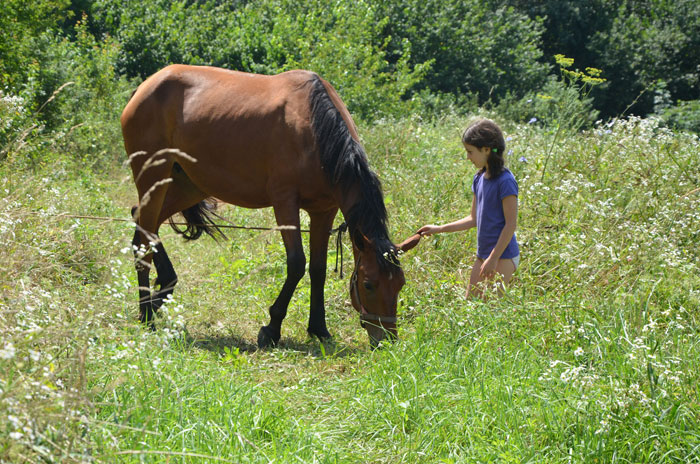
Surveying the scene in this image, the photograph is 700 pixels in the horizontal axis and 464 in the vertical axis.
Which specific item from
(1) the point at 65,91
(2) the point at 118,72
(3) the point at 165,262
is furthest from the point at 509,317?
(2) the point at 118,72

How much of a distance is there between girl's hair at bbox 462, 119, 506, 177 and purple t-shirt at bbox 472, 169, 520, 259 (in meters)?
0.12

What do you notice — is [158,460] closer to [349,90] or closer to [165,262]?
[165,262]

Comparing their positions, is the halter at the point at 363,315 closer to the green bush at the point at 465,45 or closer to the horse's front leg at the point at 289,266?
the horse's front leg at the point at 289,266

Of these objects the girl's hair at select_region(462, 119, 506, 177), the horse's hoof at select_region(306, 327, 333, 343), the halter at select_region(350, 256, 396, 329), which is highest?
the girl's hair at select_region(462, 119, 506, 177)

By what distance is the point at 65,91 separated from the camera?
36.6 ft

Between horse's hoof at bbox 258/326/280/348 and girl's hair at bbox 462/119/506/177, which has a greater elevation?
girl's hair at bbox 462/119/506/177

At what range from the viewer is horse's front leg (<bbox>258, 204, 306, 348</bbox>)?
4.99 metres

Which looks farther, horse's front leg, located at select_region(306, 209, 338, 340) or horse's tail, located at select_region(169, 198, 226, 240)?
horse's tail, located at select_region(169, 198, 226, 240)

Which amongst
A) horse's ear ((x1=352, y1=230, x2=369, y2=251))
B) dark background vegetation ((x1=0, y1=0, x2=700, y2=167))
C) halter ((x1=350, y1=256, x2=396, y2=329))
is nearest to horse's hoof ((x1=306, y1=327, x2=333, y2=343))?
halter ((x1=350, y1=256, x2=396, y2=329))

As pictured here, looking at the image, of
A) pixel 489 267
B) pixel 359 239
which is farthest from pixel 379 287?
pixel 489 267

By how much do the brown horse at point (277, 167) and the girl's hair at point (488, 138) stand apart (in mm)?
740

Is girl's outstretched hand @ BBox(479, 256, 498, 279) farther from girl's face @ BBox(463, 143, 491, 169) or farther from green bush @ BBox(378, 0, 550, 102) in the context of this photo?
green bush @ BBox(378, 0, 550, 102)

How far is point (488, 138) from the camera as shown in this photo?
427 centimetres

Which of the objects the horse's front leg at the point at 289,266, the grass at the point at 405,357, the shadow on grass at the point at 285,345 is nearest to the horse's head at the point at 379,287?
the grass at the point at 405,357
